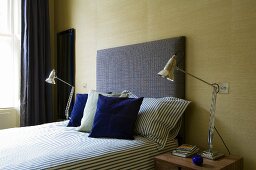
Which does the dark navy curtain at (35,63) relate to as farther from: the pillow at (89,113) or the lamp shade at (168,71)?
the lamp shade at (168,71)

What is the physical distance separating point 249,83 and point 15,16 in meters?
3.43

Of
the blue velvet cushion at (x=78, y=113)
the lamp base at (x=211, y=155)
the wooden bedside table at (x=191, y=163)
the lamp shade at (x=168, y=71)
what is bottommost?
the wooden bedside table at (x=191, y=163)

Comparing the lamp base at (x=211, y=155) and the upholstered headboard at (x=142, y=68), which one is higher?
the upholstered headboard at (x=142, y=68)

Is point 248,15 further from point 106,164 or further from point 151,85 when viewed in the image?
point 106,164

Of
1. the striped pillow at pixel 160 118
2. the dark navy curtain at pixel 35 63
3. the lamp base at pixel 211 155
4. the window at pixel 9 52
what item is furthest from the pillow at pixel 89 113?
the window at pixel 9 52

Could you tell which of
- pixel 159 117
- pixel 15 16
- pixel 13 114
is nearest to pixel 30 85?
pixel 13 114

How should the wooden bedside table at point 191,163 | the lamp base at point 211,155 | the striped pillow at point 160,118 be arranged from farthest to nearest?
the striped pillow at point 160,118 < the lamp base at point 211,155 < the wooden bedside table at point 191,163

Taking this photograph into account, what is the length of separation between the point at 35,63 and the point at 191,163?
2935 mm

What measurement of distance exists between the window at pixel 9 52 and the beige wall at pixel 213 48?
183 cm

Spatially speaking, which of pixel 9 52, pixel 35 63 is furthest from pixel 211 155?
pixel 9 52

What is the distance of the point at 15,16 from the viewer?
3.94m

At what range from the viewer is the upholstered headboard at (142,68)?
7.74 feet

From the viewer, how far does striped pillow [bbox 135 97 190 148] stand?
84.4 inches

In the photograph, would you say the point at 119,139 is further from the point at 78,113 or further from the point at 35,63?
the point at 35,63
